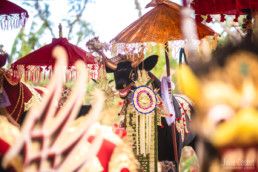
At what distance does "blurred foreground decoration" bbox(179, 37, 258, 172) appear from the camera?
1183mm

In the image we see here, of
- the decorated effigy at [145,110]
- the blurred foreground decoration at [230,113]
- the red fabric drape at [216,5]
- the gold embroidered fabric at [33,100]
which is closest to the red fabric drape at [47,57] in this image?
the gold embroidered fabric at [33,100]

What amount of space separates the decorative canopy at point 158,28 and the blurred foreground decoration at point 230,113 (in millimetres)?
2556

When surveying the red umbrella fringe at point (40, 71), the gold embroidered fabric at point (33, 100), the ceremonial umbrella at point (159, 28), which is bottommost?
the gold embroidered fabric at point (33, 100)

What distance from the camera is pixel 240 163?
4.02 feet

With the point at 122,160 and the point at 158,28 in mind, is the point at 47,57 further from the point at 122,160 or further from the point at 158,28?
the point at 122,160

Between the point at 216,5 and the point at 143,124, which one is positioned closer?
the point at 216,5

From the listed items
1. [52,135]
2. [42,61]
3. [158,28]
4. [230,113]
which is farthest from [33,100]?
[230,113]

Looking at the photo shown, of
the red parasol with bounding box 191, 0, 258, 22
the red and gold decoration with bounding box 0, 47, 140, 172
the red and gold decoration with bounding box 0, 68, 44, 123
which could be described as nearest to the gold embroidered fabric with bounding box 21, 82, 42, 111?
the red and gold decoration with bounding box 0, 68, 44, 123

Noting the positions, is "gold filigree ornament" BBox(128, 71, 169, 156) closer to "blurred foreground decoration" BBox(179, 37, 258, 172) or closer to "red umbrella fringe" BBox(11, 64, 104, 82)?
"red umbrella fringe" BBox(11, 64, 104, 82)

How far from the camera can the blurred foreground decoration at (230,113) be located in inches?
46.6

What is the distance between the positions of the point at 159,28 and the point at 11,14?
162 centimetres

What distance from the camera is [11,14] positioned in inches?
151

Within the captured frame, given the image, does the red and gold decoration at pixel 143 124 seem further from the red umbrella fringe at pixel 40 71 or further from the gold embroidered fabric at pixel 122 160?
the gold embroidered fabric at pixel 122 160

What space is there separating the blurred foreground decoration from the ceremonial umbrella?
2556 millimetres
